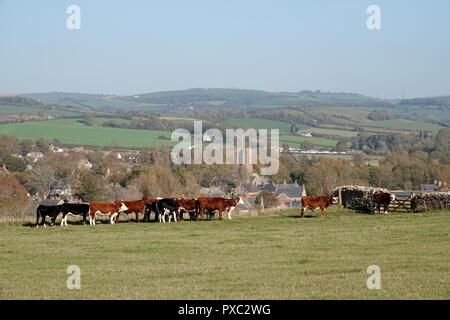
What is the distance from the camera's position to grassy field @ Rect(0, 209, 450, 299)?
13.2 meters

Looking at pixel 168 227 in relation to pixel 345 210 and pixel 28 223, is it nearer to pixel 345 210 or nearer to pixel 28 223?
pixel 28 223

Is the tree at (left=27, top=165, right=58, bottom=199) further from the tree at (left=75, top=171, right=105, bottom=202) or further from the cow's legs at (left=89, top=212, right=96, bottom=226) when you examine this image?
the cow's legs at (left=89, top=212, right=96, bottom=226)

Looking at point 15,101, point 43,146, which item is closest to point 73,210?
point 43,146

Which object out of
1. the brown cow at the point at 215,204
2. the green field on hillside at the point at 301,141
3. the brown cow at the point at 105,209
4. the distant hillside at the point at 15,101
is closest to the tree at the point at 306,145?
the green field on hillside at the point at 301,141

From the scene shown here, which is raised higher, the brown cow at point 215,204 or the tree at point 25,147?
the brown cow at point 215,204

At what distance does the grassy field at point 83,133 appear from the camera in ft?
382

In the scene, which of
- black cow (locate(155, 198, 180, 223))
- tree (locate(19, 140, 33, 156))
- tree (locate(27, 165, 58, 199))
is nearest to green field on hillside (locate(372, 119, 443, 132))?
tree (locate(19, 140, 33, 156))

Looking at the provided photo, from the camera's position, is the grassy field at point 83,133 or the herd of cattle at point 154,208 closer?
the herd of cattle at point 154,208

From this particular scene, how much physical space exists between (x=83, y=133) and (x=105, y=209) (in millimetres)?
99096

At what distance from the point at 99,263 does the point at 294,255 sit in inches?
188

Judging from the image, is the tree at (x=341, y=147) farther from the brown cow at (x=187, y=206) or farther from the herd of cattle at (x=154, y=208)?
the brown cow at (x=187, y=206)

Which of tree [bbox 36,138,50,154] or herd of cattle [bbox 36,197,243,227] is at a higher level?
herd of cattle [bbox 36,197,243,227]

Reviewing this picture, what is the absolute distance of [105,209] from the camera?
2773 cm

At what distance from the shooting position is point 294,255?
18297 mm
